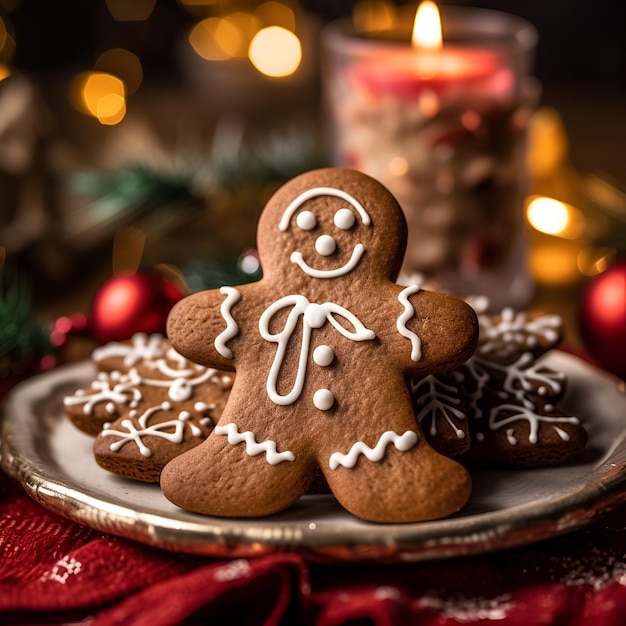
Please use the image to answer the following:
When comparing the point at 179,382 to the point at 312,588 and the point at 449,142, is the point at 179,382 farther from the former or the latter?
the point at 449,142

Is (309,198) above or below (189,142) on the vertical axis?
above

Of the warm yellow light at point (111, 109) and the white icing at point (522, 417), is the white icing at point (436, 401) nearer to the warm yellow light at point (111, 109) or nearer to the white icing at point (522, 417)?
the white icing at point (522, 417)

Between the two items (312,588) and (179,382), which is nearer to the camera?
(312,588)

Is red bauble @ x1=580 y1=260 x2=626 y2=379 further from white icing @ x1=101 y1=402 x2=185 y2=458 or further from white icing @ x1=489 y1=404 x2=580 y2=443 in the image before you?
white icing @ x1=101 y1=402 x2=185 y2=458

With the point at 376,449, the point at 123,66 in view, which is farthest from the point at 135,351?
the point at 123,66

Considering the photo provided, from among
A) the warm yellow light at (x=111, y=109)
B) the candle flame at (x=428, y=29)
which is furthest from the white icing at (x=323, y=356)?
the warm yellow light at (x=111, y=109)
